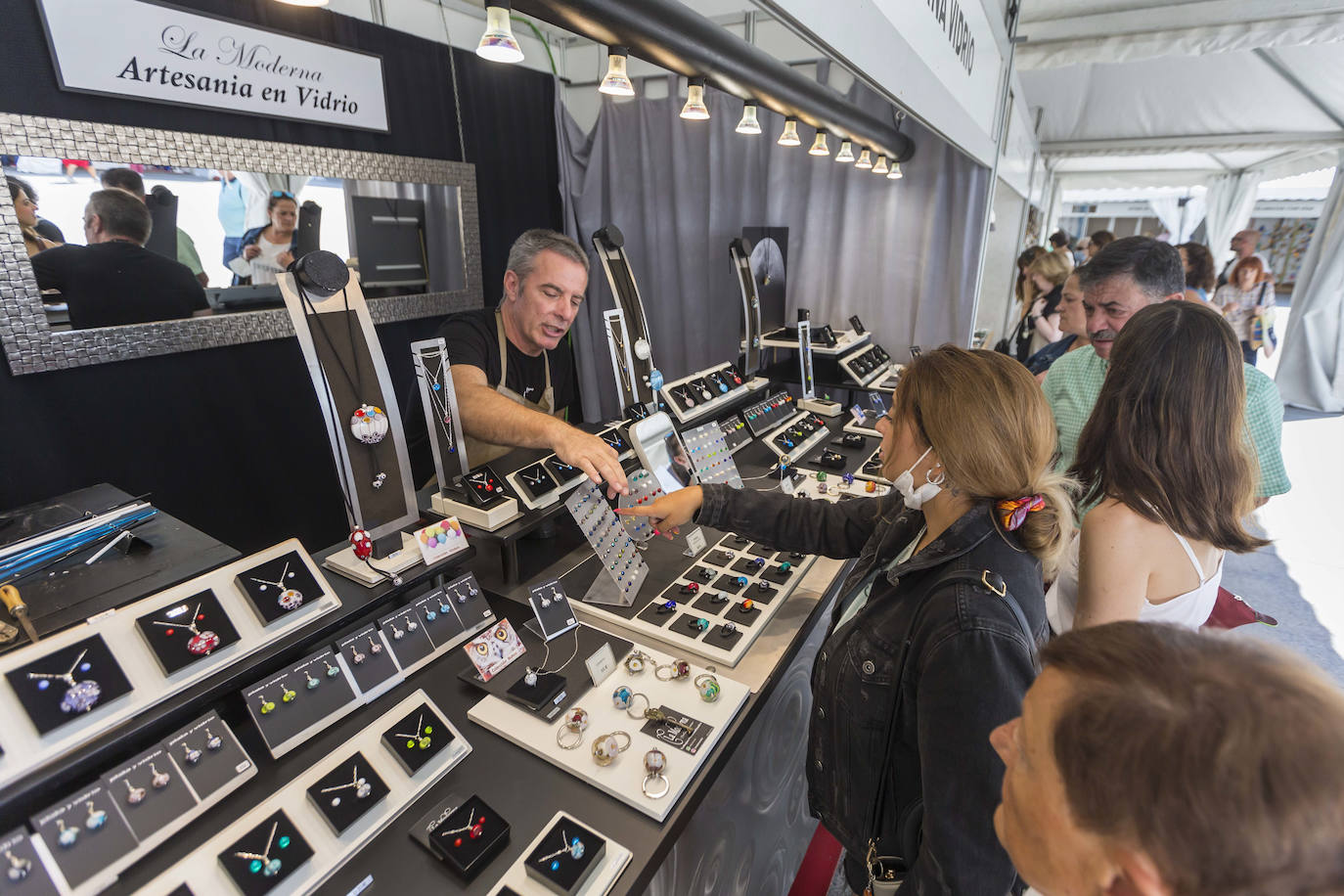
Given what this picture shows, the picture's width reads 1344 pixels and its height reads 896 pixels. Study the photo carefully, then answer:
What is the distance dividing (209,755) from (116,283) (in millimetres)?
2744

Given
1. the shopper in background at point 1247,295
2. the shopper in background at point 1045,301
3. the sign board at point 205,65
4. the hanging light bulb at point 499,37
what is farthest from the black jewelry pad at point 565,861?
the shopper in background at point 1247,295

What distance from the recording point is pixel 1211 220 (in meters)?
11.2

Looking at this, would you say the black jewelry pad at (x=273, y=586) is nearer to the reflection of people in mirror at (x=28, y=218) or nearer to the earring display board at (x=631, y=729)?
the earring display board at (x=631, y=729)

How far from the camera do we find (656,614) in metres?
1.63

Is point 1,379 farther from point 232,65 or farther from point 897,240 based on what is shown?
point 897,240

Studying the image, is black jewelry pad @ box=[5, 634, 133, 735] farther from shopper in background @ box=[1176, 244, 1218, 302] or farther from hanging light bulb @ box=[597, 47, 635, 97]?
shopper in background @ box=[1176, 244, 1218, 302]

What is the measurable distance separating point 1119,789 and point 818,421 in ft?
9.03

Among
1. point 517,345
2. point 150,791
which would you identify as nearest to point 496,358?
point 517,345

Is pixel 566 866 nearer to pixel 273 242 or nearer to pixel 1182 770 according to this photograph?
pixel 1182 770

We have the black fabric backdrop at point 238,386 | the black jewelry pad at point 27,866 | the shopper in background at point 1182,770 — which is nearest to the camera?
the shopper in background at point 1182,770

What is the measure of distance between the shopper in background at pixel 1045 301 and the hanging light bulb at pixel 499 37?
13.5 ft

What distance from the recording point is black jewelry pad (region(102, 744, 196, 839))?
3.12ft

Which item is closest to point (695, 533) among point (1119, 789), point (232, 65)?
point (1119, 789)

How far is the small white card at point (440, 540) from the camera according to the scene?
4.84 feet
